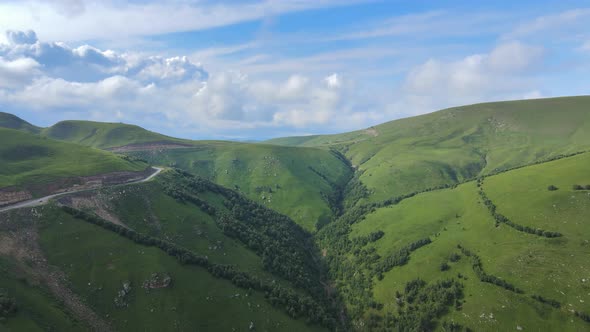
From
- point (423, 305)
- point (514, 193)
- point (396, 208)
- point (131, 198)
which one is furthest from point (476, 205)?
point (131, 198)

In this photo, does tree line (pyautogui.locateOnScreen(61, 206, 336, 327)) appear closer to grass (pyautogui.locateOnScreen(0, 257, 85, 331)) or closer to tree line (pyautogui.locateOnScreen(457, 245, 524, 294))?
grass (pyautogui.locateOnScreen(0, 257, 85, 331))

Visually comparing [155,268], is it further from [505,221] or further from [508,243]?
[505,221]

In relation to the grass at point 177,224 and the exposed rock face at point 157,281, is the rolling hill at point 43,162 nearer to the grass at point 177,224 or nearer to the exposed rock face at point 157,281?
the grass at point 177,224

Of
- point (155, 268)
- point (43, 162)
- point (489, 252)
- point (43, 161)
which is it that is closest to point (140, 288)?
Answer: point (155, 268)

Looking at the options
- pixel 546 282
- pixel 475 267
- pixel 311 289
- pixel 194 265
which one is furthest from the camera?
pixel 311 289

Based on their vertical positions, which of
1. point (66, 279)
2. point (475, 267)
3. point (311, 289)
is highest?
point (66, 279)

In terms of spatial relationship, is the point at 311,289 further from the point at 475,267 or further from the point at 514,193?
the point at 514,193

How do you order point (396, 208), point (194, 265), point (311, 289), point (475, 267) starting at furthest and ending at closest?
point (396, 208), point (311, 289), point (475, 267), point (194, 265)
